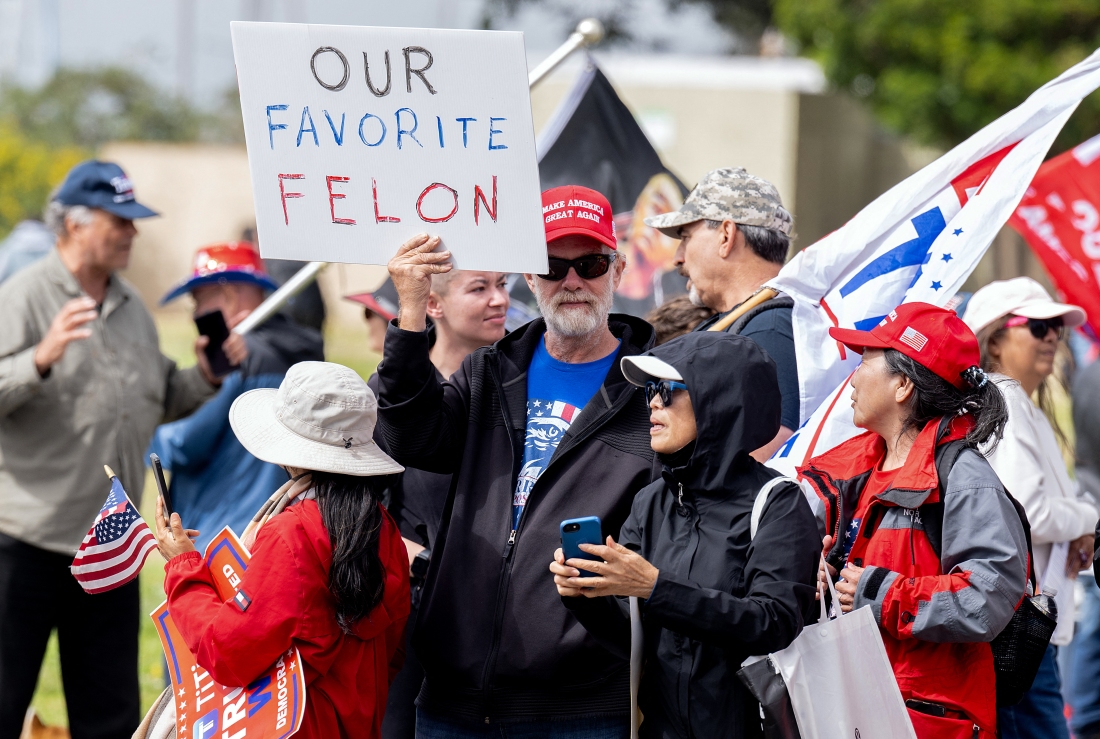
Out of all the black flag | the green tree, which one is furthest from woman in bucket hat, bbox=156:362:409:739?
the green tree

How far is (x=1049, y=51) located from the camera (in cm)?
1780

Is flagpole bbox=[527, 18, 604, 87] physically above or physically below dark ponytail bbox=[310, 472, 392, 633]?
above

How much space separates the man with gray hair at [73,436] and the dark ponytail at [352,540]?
1.70 metres

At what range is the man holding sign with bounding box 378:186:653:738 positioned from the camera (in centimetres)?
315

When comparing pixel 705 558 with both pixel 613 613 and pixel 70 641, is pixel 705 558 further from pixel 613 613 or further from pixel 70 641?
pixel 70 641

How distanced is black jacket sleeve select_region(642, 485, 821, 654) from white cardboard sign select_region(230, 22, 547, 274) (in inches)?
35.8

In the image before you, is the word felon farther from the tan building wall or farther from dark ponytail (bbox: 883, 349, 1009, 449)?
the tan building wall

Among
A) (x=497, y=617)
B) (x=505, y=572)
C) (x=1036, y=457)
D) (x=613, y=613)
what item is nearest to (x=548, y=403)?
(x=505, y=572)

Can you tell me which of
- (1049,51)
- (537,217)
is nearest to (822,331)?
(537,217)

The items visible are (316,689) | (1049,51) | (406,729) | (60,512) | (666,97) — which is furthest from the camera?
(666,97)

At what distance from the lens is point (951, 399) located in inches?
→ 127

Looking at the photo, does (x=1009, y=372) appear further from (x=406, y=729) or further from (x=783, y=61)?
(x=783, y=61)

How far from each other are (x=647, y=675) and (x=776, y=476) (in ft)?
1.84

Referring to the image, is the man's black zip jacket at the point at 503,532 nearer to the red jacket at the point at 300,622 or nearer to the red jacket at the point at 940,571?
the red jacket at the point at 300,622
